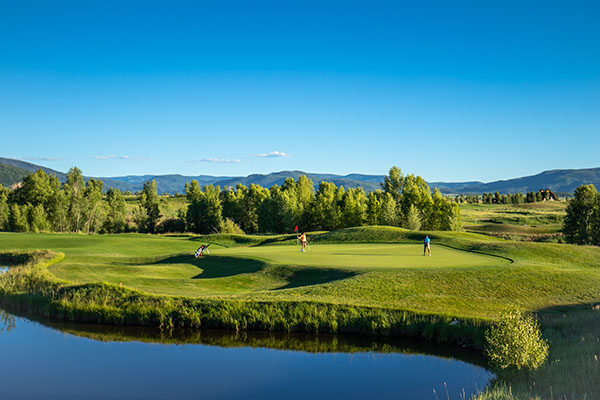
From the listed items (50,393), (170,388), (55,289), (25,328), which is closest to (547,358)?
(170,388)

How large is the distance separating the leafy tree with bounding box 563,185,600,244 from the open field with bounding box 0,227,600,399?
3744cm

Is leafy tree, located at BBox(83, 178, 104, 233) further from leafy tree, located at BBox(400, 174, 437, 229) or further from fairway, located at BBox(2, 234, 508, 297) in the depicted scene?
fairway, located at BBox(2, 234, 508, 297)

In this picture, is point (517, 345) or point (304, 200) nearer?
point (517, 345)

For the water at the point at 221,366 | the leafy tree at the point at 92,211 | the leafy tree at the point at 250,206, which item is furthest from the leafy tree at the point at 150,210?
the water at the point at 221,366

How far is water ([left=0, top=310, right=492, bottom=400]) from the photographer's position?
11.9m

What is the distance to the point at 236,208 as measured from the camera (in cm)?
9912

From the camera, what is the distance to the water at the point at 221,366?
1189 centimetres

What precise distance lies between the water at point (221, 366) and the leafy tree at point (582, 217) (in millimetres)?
58852

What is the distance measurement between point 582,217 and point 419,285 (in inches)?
2164

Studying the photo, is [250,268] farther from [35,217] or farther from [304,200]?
[304,200]

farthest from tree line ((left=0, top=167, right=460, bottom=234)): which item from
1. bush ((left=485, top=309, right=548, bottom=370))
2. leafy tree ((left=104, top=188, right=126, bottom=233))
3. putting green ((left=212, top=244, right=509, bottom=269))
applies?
bush ((left=485, top=309, right=548, bottom=370))

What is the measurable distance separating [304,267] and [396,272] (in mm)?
5349

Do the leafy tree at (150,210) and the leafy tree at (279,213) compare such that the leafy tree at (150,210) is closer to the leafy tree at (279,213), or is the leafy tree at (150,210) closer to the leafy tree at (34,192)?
the leafy tree at (34,192)

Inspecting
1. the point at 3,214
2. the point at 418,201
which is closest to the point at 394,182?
the point at 418,201
